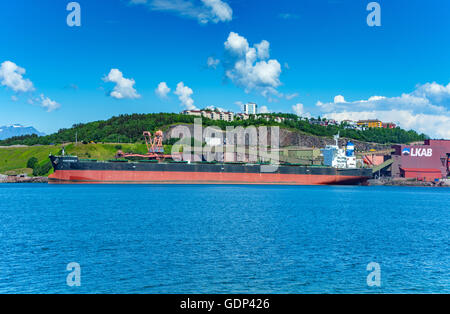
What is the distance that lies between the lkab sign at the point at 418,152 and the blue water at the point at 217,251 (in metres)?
80.4

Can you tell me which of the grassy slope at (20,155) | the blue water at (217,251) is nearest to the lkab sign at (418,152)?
the blue water at (217,251)

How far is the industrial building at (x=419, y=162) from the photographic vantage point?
366 ft

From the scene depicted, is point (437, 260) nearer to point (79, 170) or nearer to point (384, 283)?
point (384, 283)

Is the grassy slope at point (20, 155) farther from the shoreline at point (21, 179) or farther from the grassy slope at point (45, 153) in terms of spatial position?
the shoreline at point (21, 179)

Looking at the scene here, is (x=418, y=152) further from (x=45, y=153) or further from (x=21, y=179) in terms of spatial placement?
(x=45, y=153)

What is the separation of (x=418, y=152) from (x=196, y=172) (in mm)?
68757

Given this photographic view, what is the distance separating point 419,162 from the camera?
4419 inches

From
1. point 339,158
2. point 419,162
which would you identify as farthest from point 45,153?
point 419,162

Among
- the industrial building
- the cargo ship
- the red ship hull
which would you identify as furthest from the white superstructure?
the industrial building

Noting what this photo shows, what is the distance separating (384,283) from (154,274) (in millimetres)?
9567

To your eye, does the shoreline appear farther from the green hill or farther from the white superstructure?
the white superstructure
